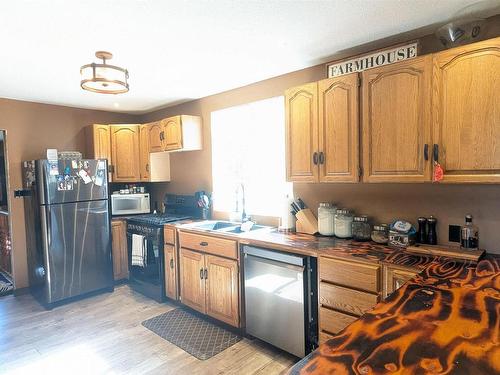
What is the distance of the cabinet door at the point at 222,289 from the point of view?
2777 mm

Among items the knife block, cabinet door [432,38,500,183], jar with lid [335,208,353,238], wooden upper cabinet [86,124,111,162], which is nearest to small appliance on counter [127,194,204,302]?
wooden upper cabinet [86,124,111,162]

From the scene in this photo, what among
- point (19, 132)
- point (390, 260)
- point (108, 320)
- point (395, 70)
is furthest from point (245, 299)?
point (19, 132)

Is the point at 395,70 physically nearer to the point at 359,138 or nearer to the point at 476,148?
the point at 359,138

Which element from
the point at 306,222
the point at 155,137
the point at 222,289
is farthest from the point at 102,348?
the point at 155,137

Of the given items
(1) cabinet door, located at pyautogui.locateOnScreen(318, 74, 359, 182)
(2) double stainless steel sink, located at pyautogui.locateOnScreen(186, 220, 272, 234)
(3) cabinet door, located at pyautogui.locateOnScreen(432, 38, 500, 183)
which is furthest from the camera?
(2) double stainless steel sink, located at pyautogui.locateOnScreen(186, 220, 272, 234)

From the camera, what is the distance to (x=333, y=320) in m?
2.12

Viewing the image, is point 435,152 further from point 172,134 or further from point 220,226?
point 172,134

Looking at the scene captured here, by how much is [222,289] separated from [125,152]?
2.43 metres

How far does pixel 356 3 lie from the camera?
69.4 inches

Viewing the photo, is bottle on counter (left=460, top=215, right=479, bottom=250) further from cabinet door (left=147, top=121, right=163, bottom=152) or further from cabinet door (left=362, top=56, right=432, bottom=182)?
cabinet door (left=147, top=121, right=163, bottom=152)

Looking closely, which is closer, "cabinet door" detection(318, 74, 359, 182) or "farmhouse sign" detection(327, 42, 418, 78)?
"farmhouse sign" detection(327, 42, 418, 78)

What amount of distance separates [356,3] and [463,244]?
1580 mm

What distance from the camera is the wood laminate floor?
7.73 ft

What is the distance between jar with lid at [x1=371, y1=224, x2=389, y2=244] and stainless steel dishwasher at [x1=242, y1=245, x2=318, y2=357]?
20.3 inches
